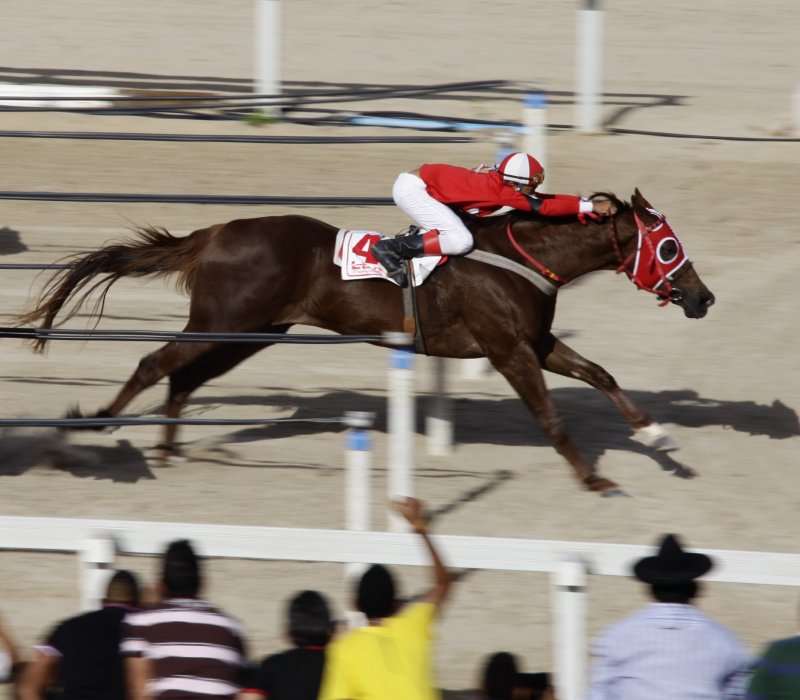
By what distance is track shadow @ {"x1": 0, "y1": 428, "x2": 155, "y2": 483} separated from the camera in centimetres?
739

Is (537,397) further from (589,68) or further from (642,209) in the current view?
(589,68)

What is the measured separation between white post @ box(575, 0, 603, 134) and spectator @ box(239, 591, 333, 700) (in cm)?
1065

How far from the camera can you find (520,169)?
24.1 feet

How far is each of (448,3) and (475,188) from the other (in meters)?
13.7

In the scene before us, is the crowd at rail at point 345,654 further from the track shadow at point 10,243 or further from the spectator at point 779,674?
the track shadow at point 10,243

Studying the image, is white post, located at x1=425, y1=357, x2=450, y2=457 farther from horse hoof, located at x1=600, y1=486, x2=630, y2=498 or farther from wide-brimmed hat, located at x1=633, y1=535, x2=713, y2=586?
wide-brimmed hat, located at x1=633, y1=535, x2=713, y2=586

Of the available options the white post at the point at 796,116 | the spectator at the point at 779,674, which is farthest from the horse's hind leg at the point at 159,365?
the white post at the point at 796,116

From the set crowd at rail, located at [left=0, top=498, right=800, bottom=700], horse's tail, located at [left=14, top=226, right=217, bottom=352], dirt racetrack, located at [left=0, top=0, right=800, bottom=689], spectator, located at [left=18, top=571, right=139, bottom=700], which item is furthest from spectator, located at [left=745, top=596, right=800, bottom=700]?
horse's tail, located at [left=14, top=226, right=217, bottom=352]

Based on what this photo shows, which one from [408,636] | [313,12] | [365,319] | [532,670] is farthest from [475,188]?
[313,12]

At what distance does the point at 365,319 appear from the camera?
762cm

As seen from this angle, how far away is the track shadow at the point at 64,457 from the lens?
24.2ft

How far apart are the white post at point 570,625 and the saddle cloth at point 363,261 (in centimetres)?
335

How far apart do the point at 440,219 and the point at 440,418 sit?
117 centimetres

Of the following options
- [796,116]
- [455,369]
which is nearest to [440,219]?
[455,369]
